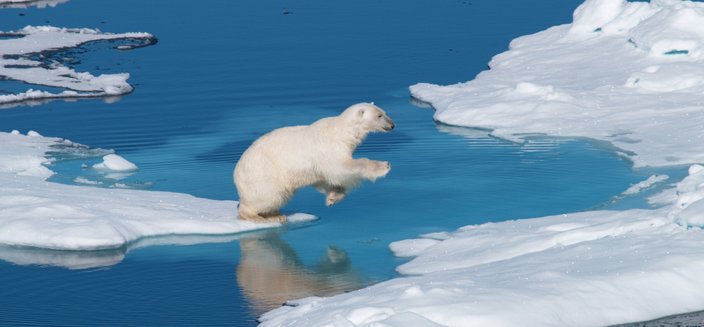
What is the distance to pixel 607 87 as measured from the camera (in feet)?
54.7

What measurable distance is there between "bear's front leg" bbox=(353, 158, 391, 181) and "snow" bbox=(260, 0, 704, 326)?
0.62 m

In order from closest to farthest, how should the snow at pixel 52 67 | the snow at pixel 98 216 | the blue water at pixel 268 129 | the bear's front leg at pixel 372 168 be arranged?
the blue water at pixel 268 129
the bear's front leg at pixel 372 168
the snow at pixel 98 216
the snow at pixel 52 67

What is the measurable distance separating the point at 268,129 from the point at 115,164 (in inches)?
111

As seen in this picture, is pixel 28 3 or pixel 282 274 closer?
pixel 282 274

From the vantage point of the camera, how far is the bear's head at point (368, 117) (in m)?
10.7

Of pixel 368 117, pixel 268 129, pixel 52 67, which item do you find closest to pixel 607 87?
pixel 268 129

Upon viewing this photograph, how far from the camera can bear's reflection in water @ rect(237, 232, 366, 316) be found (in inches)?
372

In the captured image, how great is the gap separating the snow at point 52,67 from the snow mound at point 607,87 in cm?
510

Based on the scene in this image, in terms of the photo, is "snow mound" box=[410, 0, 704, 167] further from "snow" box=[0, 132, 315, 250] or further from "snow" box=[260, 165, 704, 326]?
"snow" box=[0, 132, 315, 250]

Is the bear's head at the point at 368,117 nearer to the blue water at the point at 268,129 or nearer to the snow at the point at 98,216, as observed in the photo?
the blue water at the point at 268,129

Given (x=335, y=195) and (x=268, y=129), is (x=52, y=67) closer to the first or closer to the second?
(x=268, y=129)

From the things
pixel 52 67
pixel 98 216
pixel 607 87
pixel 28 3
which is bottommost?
pixel 98 216

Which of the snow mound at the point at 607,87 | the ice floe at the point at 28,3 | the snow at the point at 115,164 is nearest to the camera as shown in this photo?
the snow at the point at 115,164

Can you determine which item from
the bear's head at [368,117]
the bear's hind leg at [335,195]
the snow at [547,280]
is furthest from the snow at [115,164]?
the snow at [547,280]
